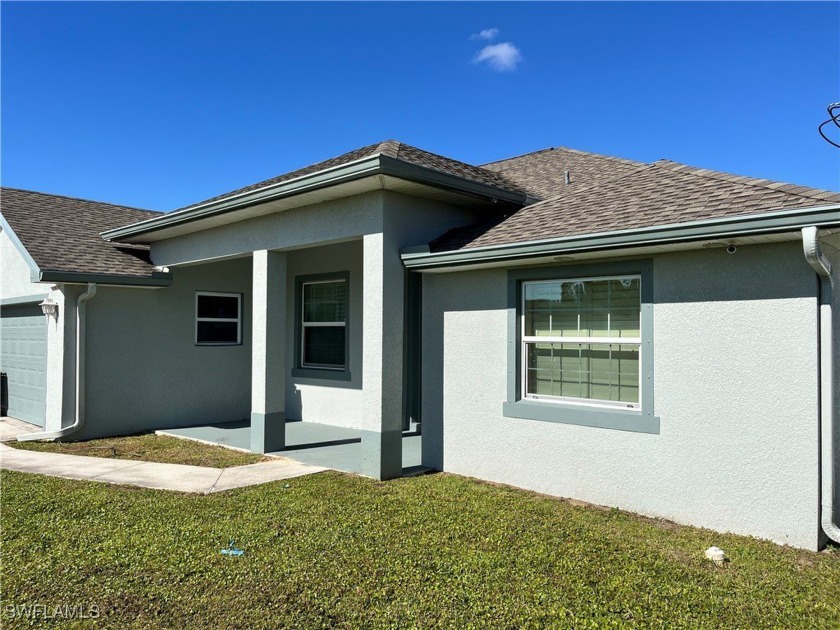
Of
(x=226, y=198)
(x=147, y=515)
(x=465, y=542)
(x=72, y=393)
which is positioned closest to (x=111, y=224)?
(x=72, y=393)

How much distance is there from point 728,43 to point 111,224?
46.6 ft

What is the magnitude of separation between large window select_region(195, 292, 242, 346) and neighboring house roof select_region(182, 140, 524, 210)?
3.43 m

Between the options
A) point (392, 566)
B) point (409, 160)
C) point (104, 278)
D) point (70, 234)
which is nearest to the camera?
point (392, 566)

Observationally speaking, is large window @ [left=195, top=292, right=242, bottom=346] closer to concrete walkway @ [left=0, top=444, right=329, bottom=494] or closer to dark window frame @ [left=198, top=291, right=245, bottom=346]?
dark window frame @ [left=198, top=291, right=245, bottom=346]

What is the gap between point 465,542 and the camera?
17.1 feet

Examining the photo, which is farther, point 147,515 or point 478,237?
point 478,237

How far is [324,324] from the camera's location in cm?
1230

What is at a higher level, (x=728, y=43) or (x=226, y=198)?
(x=728, y=43)

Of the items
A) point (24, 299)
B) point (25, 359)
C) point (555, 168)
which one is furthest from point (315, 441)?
point (555, 168)

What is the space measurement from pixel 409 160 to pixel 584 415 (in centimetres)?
406

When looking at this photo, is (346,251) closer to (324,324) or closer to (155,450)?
(324,324)

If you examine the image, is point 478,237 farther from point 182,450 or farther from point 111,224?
point 111,224

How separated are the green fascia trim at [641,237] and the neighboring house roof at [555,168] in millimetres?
3357

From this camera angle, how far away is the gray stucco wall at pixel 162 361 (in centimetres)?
1135
